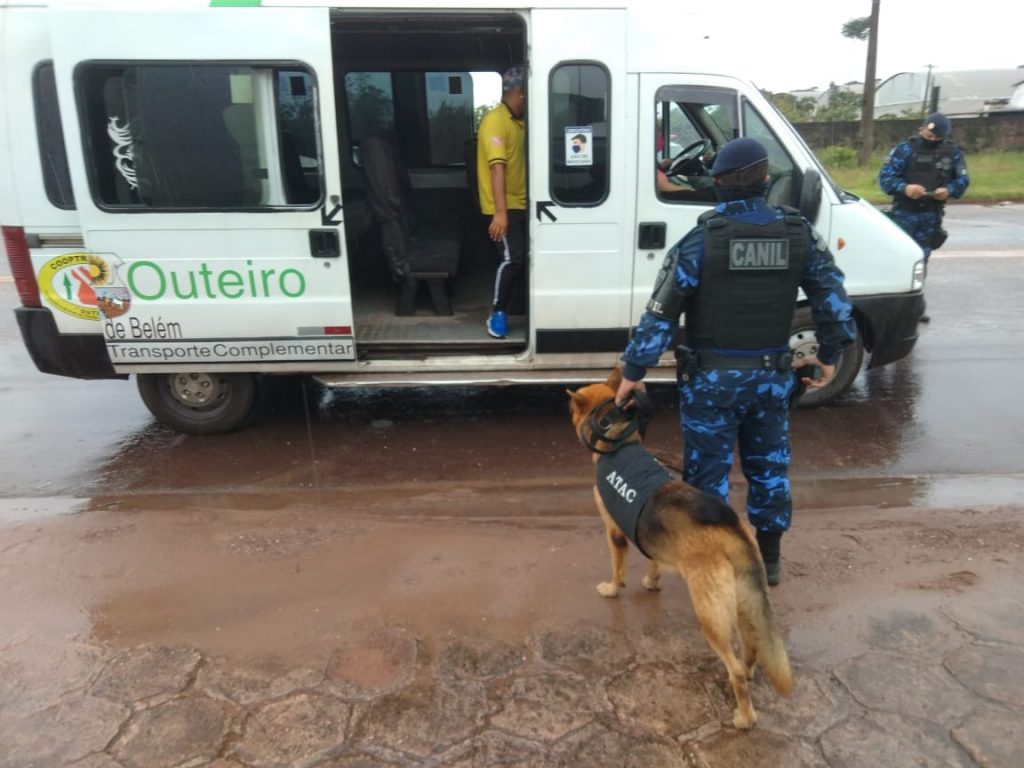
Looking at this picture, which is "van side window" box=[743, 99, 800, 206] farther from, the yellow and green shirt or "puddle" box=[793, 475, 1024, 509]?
"puddle" box=[793, 475, 1024, 509]

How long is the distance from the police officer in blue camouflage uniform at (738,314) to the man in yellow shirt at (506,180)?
2.47m

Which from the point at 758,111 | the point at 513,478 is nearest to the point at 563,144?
the point at 758,111

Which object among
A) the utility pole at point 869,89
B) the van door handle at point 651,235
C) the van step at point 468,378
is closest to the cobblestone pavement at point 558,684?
the van step at point 468,378

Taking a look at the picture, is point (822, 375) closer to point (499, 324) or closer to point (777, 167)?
point (777, 167)

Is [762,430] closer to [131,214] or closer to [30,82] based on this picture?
[131,214]

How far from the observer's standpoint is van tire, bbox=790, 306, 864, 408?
5.10 m

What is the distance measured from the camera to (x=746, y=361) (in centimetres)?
291

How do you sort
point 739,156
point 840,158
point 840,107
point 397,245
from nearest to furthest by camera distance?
point 739,156
point 397,245
point 840,158
point 840,107

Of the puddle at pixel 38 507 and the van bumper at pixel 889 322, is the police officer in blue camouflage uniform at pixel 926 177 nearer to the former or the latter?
the van bumper at pixel 889 322

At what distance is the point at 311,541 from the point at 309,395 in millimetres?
2320

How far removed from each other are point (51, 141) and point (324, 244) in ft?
5.57

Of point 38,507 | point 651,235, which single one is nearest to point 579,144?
point 651,235

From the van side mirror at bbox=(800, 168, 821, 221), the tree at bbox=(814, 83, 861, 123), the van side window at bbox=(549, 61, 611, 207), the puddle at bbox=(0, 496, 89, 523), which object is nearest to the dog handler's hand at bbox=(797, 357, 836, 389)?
the van side mirror at bbox=(800, 168, 821, 221)

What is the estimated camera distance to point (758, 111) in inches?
188
